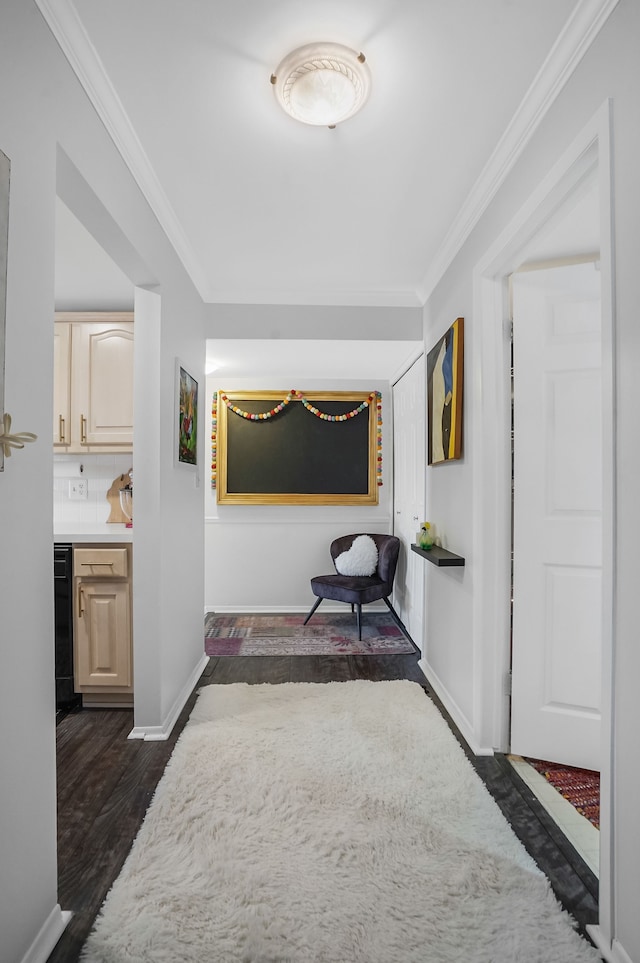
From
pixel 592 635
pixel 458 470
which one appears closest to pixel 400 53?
pixel 458 470

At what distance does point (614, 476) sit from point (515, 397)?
106 centimetres

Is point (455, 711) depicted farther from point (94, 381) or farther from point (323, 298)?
point (94, 381)

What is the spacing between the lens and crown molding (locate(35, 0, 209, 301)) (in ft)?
4.56

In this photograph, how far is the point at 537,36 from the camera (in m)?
1.49

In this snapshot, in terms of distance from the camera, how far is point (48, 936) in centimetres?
138

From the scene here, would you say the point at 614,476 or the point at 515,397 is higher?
the point at 515,397

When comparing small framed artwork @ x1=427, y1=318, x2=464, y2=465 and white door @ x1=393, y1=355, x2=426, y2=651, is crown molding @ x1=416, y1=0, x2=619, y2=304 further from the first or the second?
white door @ x1=393, y1=355, x2=426, y2=651

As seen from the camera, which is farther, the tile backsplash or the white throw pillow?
the white throw pillow

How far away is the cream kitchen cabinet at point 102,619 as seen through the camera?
111 inches

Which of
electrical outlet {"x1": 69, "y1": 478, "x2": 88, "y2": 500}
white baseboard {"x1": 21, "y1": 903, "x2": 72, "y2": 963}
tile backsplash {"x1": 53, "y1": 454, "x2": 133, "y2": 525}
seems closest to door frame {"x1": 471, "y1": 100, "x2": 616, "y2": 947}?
white baseboard {"x1": 21, "y1": 903, "x2": 72, "y2": 963}

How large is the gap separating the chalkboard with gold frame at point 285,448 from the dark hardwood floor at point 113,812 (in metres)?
2.23

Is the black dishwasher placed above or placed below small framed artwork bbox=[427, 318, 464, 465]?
below

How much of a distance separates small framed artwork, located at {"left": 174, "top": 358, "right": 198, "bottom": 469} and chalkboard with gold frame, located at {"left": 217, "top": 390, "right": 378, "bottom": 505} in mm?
1776

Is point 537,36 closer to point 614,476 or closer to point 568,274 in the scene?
point 568,274
